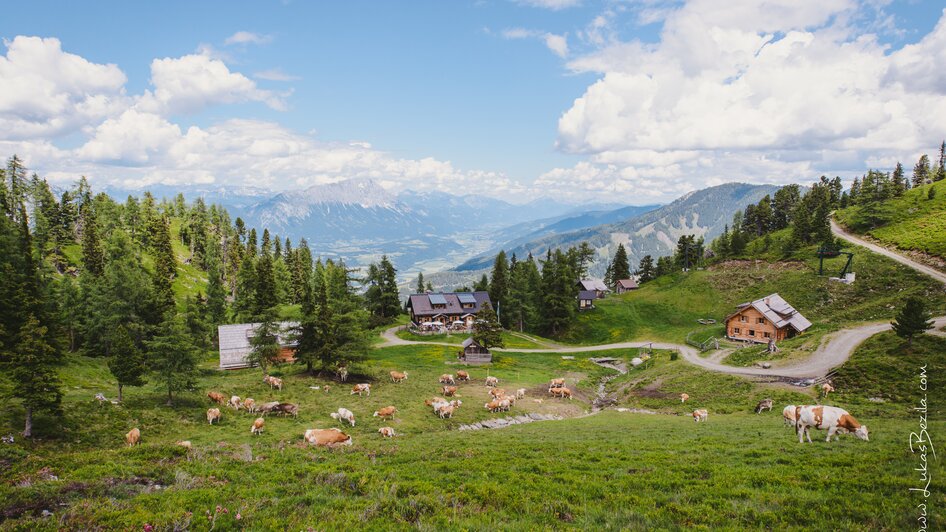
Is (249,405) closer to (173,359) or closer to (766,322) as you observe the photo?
(173,359)

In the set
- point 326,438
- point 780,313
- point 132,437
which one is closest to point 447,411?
point 326,438

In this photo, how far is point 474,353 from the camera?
2704 inches

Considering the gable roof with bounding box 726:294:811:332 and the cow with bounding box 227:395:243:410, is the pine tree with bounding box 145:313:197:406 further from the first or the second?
the gable roof with bounding box 726:294:811:332

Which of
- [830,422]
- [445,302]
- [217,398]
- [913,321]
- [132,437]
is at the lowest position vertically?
[445,302]

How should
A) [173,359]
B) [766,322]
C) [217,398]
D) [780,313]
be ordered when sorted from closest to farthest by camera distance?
[173,359]
[217,398]
[766,322]
[780,313]

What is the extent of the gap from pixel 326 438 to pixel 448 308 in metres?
79.7

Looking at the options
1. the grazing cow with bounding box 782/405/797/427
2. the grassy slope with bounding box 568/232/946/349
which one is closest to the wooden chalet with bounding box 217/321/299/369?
the grassy slope with bounding box 568/232/946/349

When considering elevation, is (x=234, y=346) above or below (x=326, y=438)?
below

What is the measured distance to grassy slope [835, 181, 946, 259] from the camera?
77.8 meters

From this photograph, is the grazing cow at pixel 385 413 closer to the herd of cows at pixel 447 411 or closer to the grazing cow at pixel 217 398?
the herd of cows at pixel 447 411

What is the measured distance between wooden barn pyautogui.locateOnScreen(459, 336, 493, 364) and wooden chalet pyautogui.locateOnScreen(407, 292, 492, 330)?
93.8 ft

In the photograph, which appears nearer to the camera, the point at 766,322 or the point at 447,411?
the point at 447,411

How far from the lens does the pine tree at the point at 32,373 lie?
21.4 metres

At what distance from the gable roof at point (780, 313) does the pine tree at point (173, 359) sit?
76.1 meters
